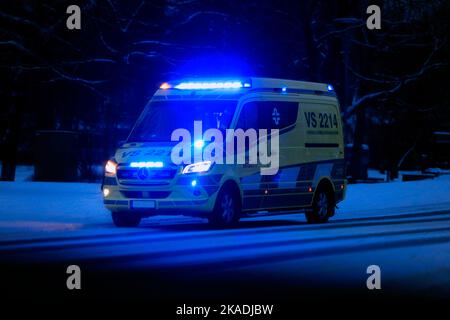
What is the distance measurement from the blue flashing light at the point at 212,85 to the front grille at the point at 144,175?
2.11m

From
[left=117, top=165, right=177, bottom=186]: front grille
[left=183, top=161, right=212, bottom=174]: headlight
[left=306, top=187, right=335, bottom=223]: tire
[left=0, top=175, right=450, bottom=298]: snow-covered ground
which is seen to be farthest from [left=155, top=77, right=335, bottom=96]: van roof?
[left=0, top=175, right=450, bottom=298]: snow-covered ground

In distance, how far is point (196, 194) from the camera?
17625 millimetres

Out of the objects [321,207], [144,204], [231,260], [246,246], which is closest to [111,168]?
[144,204]

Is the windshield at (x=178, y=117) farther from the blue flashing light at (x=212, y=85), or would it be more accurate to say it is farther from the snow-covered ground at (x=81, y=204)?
the snow-covered ground at (x=81, y=204)

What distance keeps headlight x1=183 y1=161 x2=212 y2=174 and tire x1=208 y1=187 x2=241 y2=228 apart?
0.52 metres

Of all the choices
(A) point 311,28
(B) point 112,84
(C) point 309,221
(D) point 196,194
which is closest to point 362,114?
(A) point 311,28

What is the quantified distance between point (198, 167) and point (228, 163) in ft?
2.02

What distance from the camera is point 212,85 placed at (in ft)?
63.0

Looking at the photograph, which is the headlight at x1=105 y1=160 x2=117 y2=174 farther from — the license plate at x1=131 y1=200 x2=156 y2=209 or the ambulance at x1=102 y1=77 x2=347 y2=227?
the license plate at x1=131 y1=200 x2=156 y2=209

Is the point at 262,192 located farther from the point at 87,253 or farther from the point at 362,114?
the point at 362,114

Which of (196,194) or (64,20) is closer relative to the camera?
(196,194)

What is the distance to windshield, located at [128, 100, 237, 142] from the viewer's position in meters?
18.6

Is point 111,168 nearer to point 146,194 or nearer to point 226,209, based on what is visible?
point 146,194
